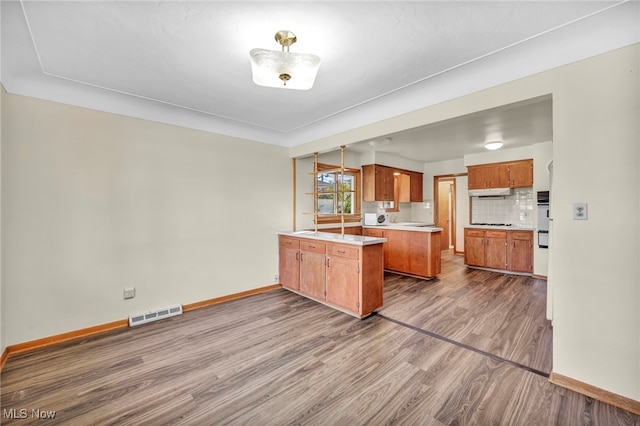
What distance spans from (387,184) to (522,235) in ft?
9.04

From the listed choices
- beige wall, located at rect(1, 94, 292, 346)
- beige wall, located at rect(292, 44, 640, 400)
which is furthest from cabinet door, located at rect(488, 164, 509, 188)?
beige wall, located at rect(1, 94, 292, 346)

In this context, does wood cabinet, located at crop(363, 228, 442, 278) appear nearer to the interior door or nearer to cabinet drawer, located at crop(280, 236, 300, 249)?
cabinet drawer, located at crop(280, 236, 300, 249)

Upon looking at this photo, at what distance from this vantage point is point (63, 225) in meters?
2.60

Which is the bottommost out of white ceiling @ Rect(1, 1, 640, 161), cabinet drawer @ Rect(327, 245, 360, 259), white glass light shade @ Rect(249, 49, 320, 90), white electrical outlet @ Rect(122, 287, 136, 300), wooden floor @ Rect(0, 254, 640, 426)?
wooden floor @ Rect(0, 254, 640, 426)

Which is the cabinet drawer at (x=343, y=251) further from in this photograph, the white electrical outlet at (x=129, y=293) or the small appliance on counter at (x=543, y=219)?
the small appliance on counter at (x=543, y=219)

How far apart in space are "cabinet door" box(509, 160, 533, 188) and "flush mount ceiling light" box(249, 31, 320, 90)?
5159 millimetres

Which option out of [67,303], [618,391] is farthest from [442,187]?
[67,303]

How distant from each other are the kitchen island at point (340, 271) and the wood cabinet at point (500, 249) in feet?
11.1

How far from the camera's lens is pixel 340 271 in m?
3.26

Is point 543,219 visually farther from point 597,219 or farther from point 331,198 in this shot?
point 331,198

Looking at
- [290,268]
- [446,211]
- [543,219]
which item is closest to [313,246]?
[290,268]

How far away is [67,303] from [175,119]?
2.32m

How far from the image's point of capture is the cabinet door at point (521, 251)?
493 centimetres

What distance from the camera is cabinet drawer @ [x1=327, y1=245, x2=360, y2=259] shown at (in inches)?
121
